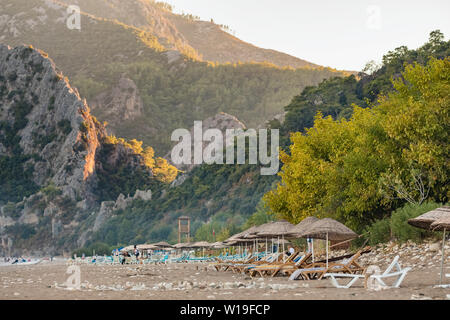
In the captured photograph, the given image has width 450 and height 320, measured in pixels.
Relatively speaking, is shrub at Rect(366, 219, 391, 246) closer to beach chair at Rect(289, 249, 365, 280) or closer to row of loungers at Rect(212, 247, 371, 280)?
row of loungers at Rect(212, 247, 371, 280)

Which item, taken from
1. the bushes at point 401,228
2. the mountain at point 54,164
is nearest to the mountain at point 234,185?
the mountain at point 54,164

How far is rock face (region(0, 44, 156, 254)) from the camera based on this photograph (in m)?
124

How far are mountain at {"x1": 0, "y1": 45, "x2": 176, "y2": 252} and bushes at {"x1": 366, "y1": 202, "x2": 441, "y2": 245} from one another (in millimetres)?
97152

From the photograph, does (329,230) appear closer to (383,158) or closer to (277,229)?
(277,229)

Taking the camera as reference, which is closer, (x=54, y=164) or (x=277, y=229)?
(x=277, y=229)

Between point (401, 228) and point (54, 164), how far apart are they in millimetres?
117838

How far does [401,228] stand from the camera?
955 inches

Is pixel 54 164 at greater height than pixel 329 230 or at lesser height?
lesser

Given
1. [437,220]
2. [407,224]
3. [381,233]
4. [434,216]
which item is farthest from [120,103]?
[437,220]

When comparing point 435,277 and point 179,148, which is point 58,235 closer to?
point 179,148

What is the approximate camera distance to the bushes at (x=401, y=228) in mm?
23500

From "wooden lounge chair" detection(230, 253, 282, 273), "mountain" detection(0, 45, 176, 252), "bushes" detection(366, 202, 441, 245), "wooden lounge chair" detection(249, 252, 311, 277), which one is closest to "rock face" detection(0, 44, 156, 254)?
"mountain" detection(0, 45, 176, 252)

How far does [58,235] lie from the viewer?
122688 mm

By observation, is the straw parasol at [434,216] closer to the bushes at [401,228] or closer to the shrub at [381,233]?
the bushes at [401,228]
